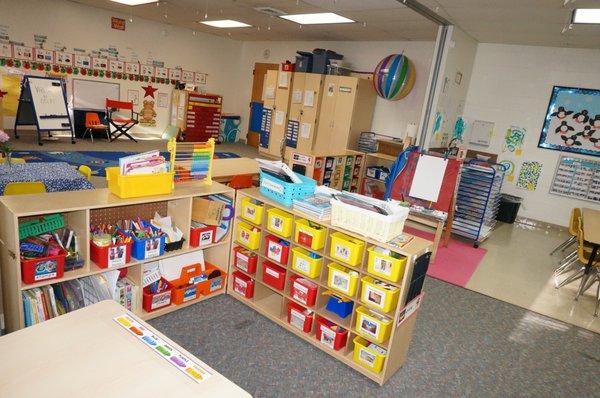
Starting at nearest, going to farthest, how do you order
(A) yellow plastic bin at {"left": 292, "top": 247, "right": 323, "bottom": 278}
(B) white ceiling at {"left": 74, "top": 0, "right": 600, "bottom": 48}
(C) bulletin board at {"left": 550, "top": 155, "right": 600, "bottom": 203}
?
(A) yellow plastic bin at {"left": 292, "top": 247, "right": 323, "bottom": 278}, (B) white ceiling at {"left": 74, "top": 0, "right": 600, "bottom": 48}, (C) bulletin board at {"left": 550, "top": 155, "right": 600, "bottom": 203}

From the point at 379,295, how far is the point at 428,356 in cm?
85

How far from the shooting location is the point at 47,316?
93.3 inches

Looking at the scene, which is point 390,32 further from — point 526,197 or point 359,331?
point 359,331

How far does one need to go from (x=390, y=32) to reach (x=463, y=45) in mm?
1362

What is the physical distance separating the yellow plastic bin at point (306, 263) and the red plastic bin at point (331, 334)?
35 centimetres

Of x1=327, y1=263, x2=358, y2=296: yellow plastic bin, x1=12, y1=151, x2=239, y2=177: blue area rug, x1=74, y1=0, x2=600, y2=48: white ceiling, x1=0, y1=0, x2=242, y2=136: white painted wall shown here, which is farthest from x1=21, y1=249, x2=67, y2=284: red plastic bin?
x1=0, y1=0, x2=242, y2=136: white painted wall

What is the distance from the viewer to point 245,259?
3.23 meters

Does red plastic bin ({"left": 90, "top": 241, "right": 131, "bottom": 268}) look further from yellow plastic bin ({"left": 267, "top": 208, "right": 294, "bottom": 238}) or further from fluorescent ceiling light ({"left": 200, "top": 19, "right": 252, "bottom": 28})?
fluorescent ceiling light ({"left": 200, "top": 19, "right": 252, "bottom": 28})

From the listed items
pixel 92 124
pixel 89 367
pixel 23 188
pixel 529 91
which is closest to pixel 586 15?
pixel 529 91

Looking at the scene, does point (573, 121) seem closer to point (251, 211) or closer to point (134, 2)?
point (251, 211)

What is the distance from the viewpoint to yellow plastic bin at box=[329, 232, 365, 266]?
2566 millimetres

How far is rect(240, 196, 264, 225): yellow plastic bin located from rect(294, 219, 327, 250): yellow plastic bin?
0.39m

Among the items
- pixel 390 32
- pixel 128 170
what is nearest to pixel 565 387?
pixel 128 170

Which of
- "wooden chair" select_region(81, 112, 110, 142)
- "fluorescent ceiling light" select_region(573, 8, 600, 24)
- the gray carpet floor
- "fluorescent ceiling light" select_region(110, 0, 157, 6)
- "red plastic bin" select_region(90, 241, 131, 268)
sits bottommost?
the gray carpet floor
